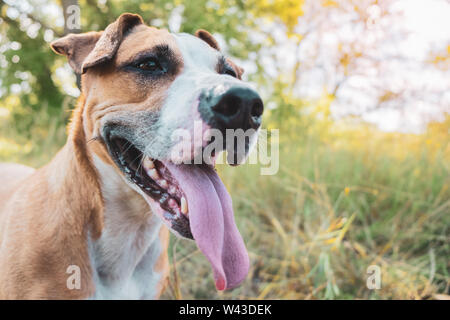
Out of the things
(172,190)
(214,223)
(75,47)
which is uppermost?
(75,47)

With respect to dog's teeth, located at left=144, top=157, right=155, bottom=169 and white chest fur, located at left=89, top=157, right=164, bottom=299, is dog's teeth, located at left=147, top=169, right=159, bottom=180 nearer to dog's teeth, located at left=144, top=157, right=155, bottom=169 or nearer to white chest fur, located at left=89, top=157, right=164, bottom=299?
dog's teeth, located at left=144, top=157, right=155, bottom=169

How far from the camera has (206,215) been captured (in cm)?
155

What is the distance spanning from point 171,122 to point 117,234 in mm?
726

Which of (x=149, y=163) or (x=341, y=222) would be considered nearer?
(x=149, y=163)

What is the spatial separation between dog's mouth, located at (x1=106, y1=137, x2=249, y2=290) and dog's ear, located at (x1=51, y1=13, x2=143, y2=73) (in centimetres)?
42

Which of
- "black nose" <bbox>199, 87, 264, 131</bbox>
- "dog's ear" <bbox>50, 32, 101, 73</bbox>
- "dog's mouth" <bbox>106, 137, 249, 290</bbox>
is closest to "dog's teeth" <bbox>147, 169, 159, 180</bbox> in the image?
"dog's mouth" <bbox>106, 137, 249, 290</bbox>

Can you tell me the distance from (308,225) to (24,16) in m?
6.01

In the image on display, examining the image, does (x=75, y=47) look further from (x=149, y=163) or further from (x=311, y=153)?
(x=311, y=153)

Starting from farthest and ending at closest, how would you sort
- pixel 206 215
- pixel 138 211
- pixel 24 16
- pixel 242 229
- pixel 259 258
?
pixel 24 16 < pixel 242 229 < pixel 259 258 < pixel 138 211 < pixel 206 215

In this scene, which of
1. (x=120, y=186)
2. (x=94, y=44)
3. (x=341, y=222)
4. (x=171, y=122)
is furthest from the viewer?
(x=341, y=222)

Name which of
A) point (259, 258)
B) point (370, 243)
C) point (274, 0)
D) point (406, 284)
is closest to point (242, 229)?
point (259, 258)

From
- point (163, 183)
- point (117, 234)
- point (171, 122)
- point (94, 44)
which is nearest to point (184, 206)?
point (163, 183)

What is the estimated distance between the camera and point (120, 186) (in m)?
1.76
